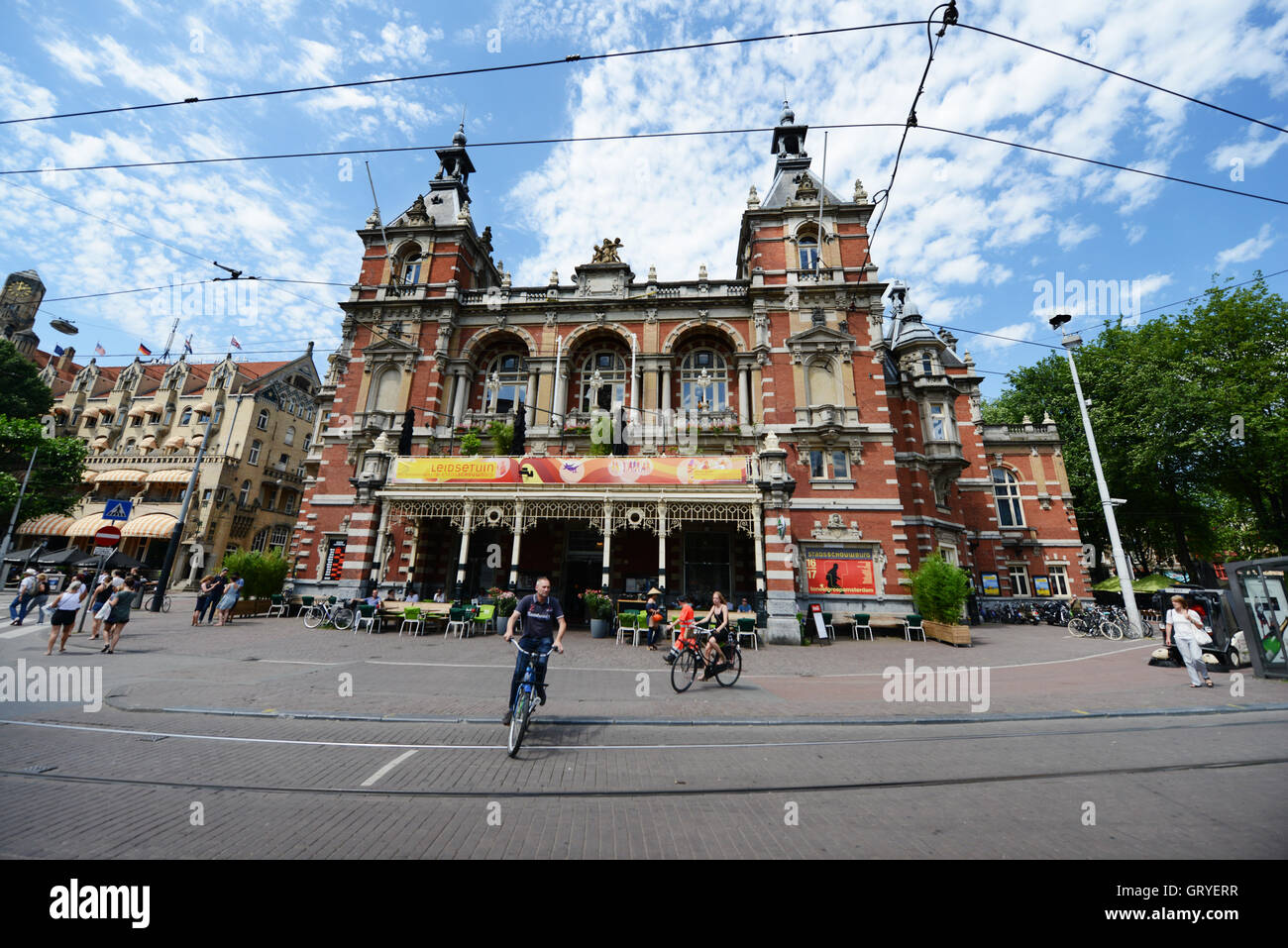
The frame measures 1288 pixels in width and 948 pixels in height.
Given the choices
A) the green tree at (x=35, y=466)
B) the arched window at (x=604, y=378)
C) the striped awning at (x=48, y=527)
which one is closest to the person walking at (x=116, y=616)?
the arched window at (x=604, y=378)

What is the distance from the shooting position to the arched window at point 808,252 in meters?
23.3

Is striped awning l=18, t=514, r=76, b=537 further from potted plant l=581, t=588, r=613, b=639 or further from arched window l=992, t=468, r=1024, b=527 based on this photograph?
arched window l=992, t=468, r=1024, b=527

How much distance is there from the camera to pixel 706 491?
17.4 metres

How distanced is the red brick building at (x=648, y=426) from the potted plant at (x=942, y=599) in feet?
4.73

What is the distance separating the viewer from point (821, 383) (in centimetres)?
2158

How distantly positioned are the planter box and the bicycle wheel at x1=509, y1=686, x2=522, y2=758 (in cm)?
1565

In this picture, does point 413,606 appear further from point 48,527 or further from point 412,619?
point 48,527

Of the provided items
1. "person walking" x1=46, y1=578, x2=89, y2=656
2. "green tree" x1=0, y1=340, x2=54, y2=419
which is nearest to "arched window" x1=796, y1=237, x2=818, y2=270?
"person walking" x1=46, y1=578, x2=89, y2=656

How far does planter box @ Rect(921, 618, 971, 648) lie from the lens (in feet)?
52.1

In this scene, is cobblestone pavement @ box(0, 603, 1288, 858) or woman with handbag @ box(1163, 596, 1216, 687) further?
woman with handbag @ box(1163, 596, 1216, 687)

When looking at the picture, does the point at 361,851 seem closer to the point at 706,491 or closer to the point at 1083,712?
the point at 1083,712

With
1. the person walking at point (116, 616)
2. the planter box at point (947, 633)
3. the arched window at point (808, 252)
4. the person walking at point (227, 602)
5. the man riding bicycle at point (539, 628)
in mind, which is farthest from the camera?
the arched window at point (808, 252)

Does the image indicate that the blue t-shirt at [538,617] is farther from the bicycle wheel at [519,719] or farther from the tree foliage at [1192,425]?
the tree foliage at [1192,425]
